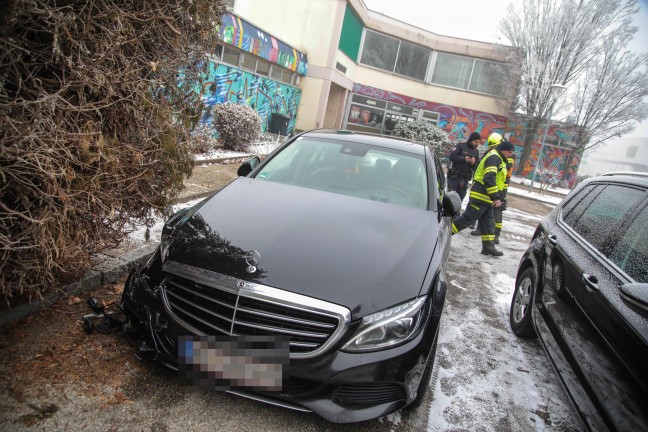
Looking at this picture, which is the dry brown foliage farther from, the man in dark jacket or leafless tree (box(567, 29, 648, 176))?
leafless tree (box(567, 29, 648, 176))

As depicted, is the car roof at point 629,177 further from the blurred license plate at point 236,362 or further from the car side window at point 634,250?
the blurred license plate at point 236,362

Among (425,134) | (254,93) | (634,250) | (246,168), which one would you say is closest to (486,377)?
(634,250)

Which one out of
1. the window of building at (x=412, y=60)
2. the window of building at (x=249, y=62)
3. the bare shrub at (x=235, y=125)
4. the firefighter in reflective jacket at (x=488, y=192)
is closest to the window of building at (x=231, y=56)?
the window of building at (x=249, y=62)

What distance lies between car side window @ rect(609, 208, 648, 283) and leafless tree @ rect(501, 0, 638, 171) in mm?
22419

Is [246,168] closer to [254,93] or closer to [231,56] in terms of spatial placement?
[231,56]

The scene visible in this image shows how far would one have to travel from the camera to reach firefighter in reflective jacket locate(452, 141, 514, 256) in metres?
6.06

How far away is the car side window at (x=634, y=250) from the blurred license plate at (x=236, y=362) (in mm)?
1891

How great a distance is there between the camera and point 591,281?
96.1 inches

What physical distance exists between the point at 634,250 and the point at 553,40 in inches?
980

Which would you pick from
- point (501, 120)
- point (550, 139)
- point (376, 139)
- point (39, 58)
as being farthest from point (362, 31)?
point (39, 58)

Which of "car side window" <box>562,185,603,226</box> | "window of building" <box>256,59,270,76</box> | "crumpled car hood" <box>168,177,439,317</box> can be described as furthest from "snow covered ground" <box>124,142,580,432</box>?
"window of building" <box>256,59,270,76</box>

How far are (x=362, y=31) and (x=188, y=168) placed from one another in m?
24.2

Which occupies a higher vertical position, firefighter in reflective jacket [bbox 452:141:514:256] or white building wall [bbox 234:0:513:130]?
white building wall [bbox 234:0:513:130]

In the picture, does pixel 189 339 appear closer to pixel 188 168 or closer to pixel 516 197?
pixel 188 168
